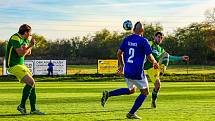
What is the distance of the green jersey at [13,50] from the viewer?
1261 cm

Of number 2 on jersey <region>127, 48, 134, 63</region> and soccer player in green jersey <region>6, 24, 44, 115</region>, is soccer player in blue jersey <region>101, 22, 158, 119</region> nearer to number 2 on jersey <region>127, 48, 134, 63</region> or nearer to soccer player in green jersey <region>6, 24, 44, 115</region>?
number 2 on jersey <region>127, 48, 134, 63</region>

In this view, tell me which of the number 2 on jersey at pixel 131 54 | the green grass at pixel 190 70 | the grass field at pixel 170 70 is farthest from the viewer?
the green grass at pixel 190 70

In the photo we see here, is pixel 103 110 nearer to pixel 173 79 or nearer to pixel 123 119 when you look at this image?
pixel 123 119

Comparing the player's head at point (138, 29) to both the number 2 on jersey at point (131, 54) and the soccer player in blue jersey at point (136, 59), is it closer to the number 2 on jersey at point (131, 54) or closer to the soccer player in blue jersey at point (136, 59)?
the soccer player in blue jersey at point (136, 59)

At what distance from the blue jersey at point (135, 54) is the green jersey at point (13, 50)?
104 inches

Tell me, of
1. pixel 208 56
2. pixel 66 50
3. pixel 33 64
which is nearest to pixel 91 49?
pixel 66 50

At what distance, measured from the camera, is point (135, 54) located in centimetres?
1247

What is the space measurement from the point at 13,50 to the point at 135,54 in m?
3.07

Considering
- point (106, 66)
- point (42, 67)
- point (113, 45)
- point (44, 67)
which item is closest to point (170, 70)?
point (106, 66)

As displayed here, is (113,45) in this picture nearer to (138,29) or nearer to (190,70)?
(190,70)

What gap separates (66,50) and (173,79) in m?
78.4

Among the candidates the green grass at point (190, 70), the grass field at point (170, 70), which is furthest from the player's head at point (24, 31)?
the green grass at point (190, 70)

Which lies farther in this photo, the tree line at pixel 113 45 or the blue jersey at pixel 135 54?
the tree line at pixel 113 45

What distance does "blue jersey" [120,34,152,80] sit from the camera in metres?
12.4
